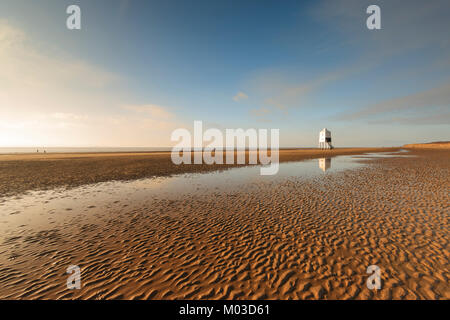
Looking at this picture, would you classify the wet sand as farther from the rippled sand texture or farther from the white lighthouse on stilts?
the white lighthouse on stilts

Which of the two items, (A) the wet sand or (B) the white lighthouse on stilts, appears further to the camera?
(B) the white lighthouse on stilts

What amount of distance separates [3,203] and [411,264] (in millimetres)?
25927

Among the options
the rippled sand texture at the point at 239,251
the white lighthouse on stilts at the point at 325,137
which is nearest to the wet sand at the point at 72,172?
the rippled sand texture at the point at 239,251

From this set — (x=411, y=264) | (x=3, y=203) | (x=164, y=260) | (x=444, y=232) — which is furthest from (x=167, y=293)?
(x=3, y=203)

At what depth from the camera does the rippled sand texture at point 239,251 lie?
4.82m

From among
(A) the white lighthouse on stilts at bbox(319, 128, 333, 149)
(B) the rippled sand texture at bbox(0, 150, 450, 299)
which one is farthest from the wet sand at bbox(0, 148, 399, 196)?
(A) the white lighthouse on stilts at bbox(319, 128, 333, 149)

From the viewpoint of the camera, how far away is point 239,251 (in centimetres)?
672

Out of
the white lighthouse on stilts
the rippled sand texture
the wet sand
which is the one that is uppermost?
the white lighthouse on stilts

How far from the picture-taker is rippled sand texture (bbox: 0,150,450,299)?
4.82 m

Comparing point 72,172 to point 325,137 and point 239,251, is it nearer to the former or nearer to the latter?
point 239,251

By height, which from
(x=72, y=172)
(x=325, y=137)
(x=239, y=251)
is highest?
(x=325, y=137)

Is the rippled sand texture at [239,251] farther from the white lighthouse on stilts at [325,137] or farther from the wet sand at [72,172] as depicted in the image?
the white lighthouse on stilts at [325,137]

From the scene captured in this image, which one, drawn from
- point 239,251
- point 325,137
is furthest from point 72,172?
point 325,137

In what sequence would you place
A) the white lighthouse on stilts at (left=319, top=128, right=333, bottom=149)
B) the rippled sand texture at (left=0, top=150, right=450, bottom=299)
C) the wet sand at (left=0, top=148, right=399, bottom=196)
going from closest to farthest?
1. the rippled sand texture at (left=0, top=150, right=450, bottom=299)
2. the wet sand at (left=0, top=148, right=399, bottom=196)
3. the white lighthouse on stilts at (left=319, top=128, right=333, bottom=149)
